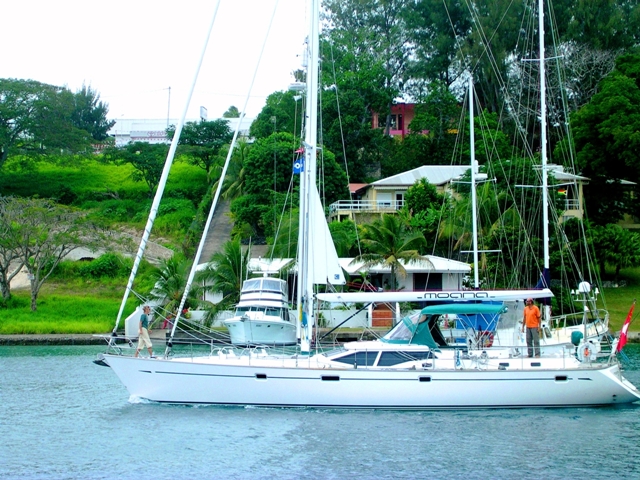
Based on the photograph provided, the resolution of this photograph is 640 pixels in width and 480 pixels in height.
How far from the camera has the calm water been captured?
16781 mm

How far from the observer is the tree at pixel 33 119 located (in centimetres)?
6600

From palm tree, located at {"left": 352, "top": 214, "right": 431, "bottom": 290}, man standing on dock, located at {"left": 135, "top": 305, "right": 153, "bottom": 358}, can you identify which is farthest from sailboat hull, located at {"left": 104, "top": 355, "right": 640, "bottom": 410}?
palm tree, located at {"left": 352, "top": 214, "right": 431, "bottom": 290}

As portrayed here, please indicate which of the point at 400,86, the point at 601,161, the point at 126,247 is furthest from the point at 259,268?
the point at 400,86

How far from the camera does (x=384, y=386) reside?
21500 mm

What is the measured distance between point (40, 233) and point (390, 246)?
735 inches

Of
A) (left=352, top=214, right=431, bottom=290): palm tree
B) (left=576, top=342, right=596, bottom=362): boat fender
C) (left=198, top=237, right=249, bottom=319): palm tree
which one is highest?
(left=352, top=214, right=431, bottom=290): palm tree

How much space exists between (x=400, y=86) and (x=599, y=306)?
36840 mm

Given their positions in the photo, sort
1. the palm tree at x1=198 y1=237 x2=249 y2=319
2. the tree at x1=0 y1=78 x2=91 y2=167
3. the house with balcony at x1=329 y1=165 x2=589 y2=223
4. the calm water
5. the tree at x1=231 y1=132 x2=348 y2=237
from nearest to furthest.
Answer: the calm water, the palm tree at x1=198 y1=237 x2=249 y2=319, the house with balcony at x1=329 y1=165 x2=589 y2=223, the tree at x1=231 y1=132 x2=348 y2=237, the tree at x1=0 y1=78 x2=91 y2=167

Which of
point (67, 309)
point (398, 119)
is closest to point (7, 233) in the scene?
point (67, 309)

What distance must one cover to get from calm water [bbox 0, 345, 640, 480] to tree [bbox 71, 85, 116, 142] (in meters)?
73.0

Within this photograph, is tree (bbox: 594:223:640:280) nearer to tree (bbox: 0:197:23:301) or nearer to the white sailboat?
the white sailboat

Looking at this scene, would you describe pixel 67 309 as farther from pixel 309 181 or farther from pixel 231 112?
pixel 231 112

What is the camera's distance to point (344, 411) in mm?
21672

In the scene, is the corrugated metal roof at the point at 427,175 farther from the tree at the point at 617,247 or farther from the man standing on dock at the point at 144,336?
the man standing on dock at the point at 144,336
